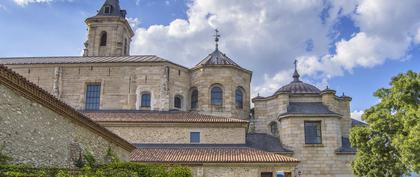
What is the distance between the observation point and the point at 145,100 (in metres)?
30.6

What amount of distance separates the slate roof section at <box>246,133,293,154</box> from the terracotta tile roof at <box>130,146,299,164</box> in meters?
3.21

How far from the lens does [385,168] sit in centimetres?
1909

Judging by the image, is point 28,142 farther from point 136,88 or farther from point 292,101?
point 292,101

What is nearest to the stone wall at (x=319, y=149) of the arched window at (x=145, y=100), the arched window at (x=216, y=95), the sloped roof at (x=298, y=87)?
the sloped roof at (x=298, y=87)

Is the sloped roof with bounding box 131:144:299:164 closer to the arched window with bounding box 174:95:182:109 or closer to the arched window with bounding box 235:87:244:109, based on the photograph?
the arched window with bounding box 174:95:182:109

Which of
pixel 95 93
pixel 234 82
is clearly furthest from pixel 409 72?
pixel 95 93

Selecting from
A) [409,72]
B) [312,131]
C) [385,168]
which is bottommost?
[385,168]

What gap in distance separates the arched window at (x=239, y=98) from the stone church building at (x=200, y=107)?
77 millimetres

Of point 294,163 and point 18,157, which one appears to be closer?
point 18,157

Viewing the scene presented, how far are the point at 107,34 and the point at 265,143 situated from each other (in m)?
19.2

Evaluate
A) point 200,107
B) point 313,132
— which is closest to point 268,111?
point 313,132

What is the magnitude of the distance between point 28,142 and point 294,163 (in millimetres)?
15814

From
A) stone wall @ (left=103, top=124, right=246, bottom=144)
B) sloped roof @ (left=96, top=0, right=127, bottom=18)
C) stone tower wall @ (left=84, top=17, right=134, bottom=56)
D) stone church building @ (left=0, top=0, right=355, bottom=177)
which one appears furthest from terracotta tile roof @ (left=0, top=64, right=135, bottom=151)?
sloped roof @ (left=96, top=0, right=127, bottom=18)

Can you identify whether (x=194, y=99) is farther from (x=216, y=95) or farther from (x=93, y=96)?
(x=93, y=96)
